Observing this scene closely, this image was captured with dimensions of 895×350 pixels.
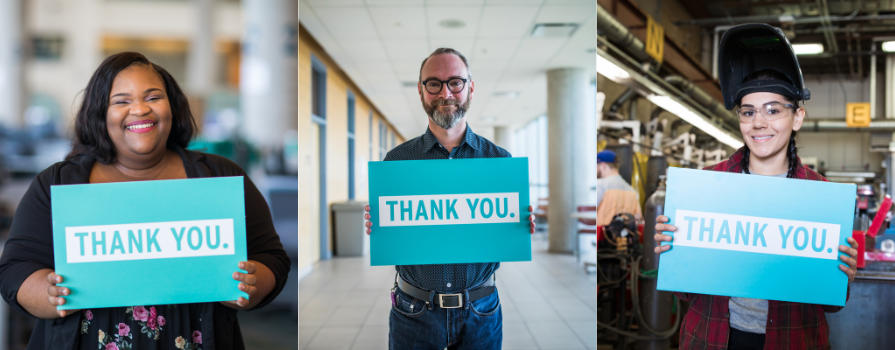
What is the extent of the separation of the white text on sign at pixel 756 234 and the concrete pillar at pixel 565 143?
1694 millimetres

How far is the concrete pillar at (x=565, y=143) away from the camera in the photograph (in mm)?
3967

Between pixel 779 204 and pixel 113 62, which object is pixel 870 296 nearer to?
pixel 779 204

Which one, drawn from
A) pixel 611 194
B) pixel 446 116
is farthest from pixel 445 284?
pixel 611 194

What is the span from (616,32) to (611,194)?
1.61 m

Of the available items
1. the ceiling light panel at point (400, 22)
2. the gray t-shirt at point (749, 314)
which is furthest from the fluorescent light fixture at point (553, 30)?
the gray t-shirt at point (749, 314)

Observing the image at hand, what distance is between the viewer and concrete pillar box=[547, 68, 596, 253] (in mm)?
3967

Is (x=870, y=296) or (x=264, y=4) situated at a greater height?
(x=264, y=4)

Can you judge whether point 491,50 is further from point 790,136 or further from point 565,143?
point 565,143

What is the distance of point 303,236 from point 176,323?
4383 mm

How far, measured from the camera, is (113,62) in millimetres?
1428

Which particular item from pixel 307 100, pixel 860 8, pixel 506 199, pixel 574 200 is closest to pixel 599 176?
pixel 574 200

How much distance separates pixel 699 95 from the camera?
8.48 metres

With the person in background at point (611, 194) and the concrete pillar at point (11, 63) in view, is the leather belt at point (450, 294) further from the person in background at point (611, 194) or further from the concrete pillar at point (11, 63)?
the concrete pillar at point (11, 63)

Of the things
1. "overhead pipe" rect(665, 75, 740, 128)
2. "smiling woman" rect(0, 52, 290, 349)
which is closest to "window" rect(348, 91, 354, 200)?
"smiling woman" rect(0, 52, 290, 349)
